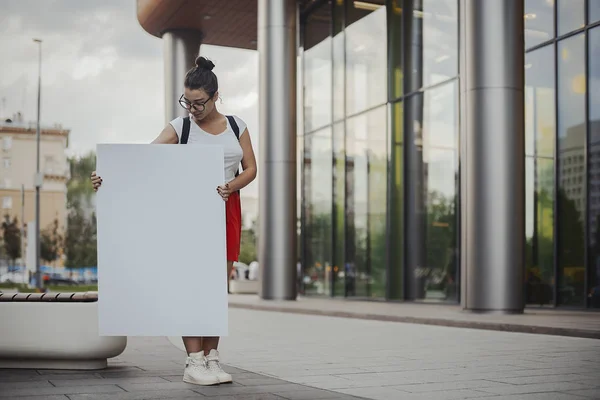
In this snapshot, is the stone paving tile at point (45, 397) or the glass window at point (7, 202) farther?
the glass window at point (7, 202)

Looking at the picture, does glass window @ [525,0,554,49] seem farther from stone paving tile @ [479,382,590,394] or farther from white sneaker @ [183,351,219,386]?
white sneaker @ [183,351,219,386]

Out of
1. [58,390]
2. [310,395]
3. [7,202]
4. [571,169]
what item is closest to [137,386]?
[58,390]

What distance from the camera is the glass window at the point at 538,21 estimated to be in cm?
1573

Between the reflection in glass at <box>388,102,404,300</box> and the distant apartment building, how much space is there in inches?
1962

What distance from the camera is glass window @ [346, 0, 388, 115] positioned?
68.1ft

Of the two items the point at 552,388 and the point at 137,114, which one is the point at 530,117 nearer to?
the point at 552,388

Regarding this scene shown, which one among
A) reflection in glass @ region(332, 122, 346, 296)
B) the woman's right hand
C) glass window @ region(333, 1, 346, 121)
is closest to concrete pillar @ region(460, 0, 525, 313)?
the woman's right hand

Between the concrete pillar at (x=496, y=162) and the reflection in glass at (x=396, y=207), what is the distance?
21.1 ft

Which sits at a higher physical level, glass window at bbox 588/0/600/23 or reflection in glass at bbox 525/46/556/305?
glass window at bbox 588/0/600/23

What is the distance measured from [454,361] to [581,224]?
9017 millimetres

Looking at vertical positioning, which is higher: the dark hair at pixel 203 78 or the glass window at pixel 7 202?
the glass window at pixel 7 202

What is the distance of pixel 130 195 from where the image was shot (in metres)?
4.79

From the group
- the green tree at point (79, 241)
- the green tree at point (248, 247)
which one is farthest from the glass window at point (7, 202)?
the green tree at point (248, 247)

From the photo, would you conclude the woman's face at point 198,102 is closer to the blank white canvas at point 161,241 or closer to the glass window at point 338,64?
the blank white canvas at point 161,241
